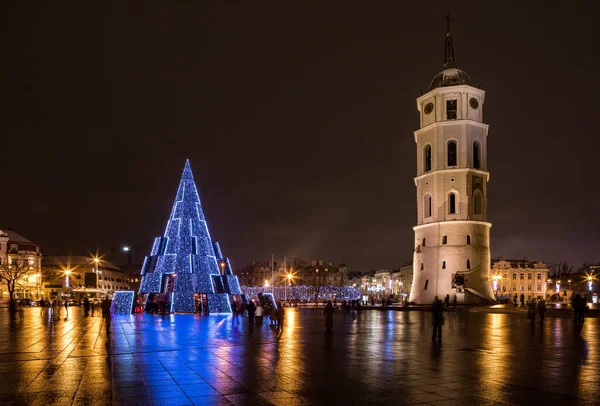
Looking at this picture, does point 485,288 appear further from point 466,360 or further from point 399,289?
point 399,289

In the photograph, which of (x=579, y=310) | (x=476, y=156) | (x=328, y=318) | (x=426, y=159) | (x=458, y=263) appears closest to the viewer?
(x=328, y=318)

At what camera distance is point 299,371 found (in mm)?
13195

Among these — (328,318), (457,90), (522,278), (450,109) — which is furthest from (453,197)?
(522,278)

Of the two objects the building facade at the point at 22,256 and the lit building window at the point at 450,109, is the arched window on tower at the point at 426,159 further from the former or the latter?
the building facade at the point at 22,256

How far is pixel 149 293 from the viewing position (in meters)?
43.4

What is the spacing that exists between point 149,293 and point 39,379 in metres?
32.0

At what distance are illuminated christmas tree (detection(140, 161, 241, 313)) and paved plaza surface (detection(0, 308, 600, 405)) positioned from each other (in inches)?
825

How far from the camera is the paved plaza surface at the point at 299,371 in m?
10.1

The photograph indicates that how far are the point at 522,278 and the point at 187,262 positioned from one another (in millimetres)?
Result: 105340

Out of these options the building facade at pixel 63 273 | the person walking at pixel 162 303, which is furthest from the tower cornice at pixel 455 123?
the building facade at pixel 63 273

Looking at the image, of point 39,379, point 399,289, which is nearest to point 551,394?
point 39,379

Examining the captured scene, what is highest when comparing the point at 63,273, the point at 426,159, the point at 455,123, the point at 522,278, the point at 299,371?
the point at 455,123

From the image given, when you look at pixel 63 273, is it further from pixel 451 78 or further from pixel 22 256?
pixel 451 78

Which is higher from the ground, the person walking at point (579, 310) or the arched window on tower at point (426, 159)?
the arched window on tower at point (426, 159)
